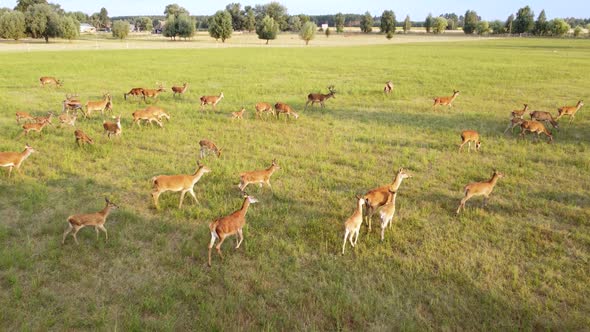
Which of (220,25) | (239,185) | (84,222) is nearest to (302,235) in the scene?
(239,185)

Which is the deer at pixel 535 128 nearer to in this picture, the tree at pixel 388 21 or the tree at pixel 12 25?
the tree at pixel 12 25

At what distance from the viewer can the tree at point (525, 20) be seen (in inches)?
5591

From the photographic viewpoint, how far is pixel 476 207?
9.56m

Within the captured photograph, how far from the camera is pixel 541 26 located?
139750 millimetres

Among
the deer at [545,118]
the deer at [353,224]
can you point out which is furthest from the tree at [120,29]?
the deer at [353,224]

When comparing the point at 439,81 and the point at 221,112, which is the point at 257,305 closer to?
the point at 221,112

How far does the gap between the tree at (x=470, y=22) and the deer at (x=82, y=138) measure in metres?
178

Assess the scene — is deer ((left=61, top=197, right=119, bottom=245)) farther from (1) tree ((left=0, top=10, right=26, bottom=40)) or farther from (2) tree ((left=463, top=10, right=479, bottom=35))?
(2) tree ((left=463, top=10, right=479, bottom=35))

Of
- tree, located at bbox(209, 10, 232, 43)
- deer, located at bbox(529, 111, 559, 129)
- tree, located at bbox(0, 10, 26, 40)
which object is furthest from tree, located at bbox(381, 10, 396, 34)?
deer, located at bbox(529, 111, 559, 129)

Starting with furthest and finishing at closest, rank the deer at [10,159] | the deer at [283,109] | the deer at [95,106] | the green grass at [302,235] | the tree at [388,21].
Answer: the tree at [388,21] → the deer at [283,109] → the deer at [95,106] → the deer at [10,159] → the green grass at [302,235]

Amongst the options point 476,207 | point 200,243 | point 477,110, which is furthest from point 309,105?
point 200,243

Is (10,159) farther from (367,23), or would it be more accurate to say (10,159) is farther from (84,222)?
(367,23)

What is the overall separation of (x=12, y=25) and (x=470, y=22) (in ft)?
510

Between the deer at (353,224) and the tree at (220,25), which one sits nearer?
the deer at (353,224)
